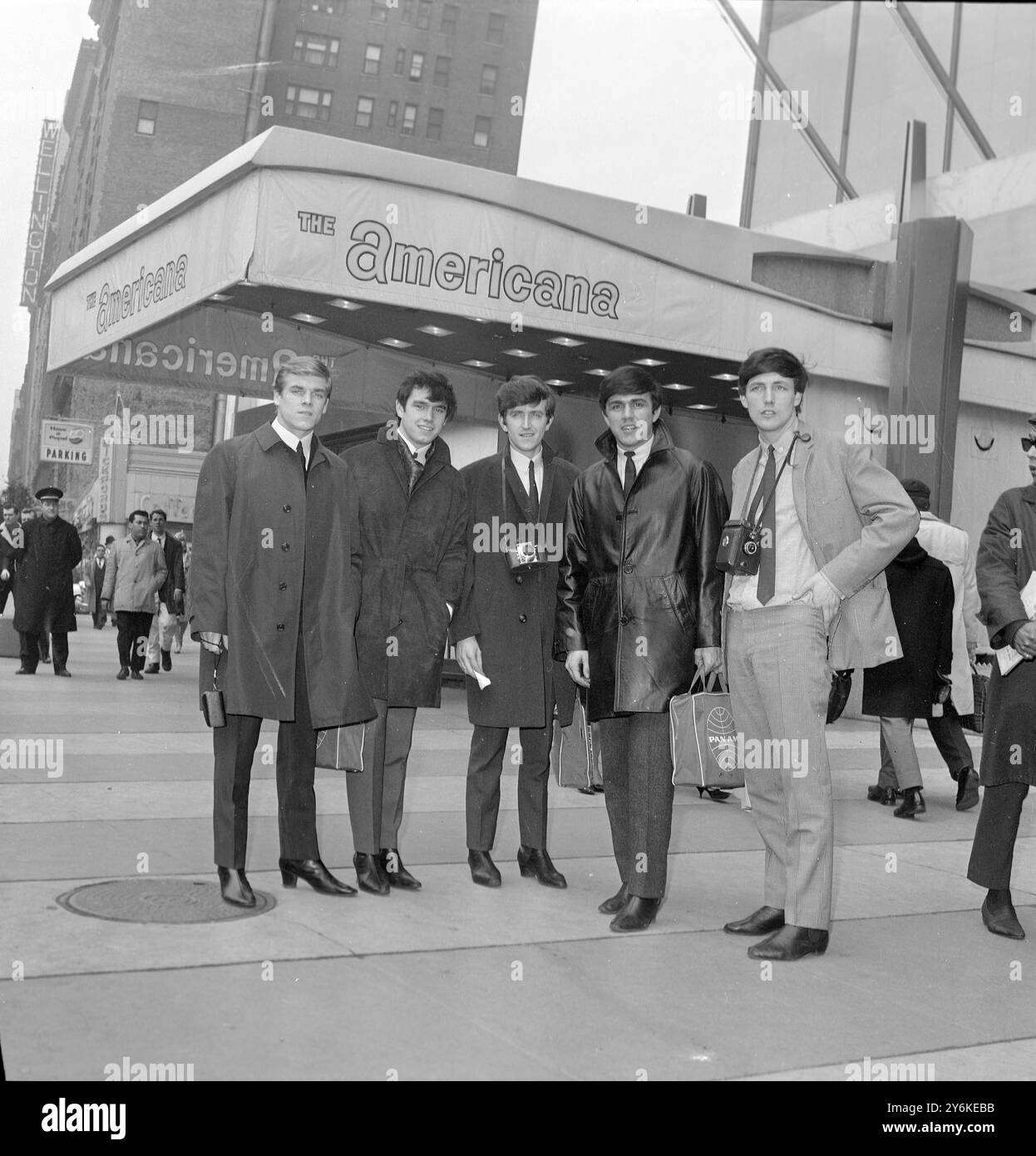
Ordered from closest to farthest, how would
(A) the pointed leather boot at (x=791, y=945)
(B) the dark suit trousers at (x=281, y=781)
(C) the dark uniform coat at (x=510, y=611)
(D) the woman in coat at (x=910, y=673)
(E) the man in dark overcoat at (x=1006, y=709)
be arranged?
(A) the pointed leather boot at (x=791, y=945)
(B) the dark suit trousers at (x=281, y=781)
(E) the man in dark overcoat at (x=1006, y=709)
(C) the dark uniform coat at (x=510, y=611)
(D) the woman in coat at (x=910, y=673)

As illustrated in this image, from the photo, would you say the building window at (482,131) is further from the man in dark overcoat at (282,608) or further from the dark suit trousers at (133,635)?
the man in dark overcoat at (282,608)

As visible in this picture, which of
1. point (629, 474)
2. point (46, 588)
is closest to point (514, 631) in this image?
point (629, 474)

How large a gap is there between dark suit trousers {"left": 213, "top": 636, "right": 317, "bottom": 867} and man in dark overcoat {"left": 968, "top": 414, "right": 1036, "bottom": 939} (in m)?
2.54

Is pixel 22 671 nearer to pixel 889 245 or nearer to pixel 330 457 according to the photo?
pixel 330 457

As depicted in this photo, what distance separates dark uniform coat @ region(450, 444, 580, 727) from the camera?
5441mm

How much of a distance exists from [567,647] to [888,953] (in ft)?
5.21

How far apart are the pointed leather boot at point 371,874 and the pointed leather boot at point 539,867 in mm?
646

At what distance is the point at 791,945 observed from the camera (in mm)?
4570

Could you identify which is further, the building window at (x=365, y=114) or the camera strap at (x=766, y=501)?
the building window at (x=365, y=114)

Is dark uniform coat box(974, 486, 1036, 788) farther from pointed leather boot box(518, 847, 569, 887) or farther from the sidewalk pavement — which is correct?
Answer: pointed leather boot box(518, 847, 569, 887)

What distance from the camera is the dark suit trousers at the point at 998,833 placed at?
5.09 m

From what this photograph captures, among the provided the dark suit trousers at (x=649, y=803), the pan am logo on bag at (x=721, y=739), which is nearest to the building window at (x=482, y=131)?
the dark suit trousers at (x=649, y=803)

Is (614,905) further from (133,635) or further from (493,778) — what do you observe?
(133,635)
